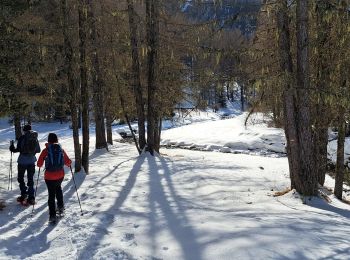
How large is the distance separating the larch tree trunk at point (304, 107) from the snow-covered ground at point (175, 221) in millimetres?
447

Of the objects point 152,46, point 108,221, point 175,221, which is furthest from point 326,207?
point 152,46

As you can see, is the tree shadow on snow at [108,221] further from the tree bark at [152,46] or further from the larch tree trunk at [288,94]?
the tree bark at [152,46]

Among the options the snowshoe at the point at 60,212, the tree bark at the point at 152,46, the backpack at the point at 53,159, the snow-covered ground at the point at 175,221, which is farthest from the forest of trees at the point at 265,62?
the snowshoe at the point at 60,212

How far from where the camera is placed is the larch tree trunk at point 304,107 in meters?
10.5

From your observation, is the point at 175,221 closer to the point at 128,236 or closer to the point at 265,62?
the point at 128,236

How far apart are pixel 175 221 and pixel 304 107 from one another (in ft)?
15.6

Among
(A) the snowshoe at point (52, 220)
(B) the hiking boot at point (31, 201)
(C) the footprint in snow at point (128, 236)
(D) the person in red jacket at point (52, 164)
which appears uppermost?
(D) the person in red jacket at point (52, 164)

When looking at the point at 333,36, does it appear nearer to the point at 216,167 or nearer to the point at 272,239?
the point at 216,167

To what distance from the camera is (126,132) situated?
45.0 metres

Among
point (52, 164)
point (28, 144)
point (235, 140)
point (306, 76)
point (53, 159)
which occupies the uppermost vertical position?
point (306, 76)

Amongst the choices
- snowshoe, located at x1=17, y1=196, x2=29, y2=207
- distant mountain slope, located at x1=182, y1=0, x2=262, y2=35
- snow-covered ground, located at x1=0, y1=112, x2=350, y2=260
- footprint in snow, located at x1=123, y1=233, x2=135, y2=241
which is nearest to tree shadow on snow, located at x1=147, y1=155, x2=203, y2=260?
snow-covered ground, located at x1=0, y1=112, x2=350, y2=260

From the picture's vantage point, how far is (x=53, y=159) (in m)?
9.11

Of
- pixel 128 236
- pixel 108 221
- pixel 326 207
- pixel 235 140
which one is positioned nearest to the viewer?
pixel 128 236

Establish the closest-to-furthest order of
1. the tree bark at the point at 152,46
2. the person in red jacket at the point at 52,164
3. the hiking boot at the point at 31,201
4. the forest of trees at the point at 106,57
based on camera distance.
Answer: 1. the person in red jacket at the point at 52,164
2. the hiking boot at the point at 31,201
3. the forest of trees at the point at 106,57
4. the tree bark at the point at 152,46
